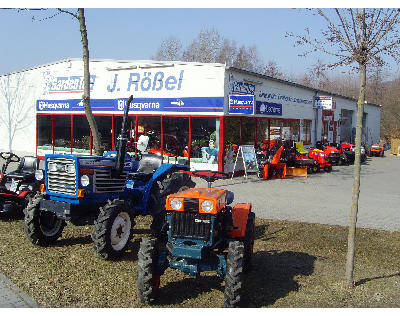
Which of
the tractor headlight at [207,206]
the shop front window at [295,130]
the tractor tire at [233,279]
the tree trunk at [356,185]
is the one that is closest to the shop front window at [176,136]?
the shop front window at [295,130]

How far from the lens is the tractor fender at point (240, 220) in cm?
558

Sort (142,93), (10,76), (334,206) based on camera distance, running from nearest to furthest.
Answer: (334,206)
(142,93)
(10,76)

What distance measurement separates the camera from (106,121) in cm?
1966

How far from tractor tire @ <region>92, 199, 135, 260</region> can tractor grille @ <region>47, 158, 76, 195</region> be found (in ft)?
2.13

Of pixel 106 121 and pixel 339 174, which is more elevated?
pixel 106 121

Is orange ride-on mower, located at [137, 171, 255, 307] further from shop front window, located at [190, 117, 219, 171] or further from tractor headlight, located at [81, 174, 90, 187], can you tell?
shop front window, located at [190, 117, 219, 171]

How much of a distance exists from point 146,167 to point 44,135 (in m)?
15.7

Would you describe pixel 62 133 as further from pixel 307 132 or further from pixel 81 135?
pixel 307 132

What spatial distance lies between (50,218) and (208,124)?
9.84 m

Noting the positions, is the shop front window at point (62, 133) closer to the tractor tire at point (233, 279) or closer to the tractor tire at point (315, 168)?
the tractor tire at point (315, 168)

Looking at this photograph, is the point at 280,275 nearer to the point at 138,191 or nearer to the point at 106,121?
the point at 138,191

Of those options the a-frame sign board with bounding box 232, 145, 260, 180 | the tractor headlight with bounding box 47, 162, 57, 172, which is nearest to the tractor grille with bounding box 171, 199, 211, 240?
the tractor headlight with bounding box 47, 162, 57, 172

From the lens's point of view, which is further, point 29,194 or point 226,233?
point 29,194
